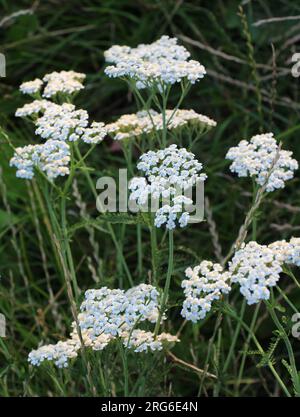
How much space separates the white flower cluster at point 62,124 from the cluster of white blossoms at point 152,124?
6.2 inches

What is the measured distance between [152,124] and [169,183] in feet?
1.51

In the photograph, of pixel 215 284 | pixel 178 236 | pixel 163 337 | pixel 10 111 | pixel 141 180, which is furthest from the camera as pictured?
pixel 10 111

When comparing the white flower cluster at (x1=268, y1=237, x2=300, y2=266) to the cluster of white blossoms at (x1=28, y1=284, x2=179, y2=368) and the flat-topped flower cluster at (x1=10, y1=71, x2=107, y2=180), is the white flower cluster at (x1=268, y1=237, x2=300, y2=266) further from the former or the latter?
the flat-topped flower cluster at (x1=10, y1=71, x2=107, y2=180)

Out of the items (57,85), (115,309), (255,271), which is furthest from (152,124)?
(255,271)

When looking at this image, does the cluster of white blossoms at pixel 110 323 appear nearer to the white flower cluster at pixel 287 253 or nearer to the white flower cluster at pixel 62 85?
the white flower cluster at pixel 287 253

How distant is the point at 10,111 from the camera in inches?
152

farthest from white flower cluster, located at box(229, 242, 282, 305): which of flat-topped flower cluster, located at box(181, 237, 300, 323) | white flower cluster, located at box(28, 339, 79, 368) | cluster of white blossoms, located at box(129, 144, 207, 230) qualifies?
white flower cluster, located at box(28, 339, 79, 368)

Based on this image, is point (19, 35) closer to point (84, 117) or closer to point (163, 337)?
point (84, 117)

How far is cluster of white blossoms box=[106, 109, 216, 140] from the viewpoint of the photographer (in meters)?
2.37

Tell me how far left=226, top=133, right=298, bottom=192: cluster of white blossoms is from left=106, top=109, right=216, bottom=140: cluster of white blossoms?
0.17m

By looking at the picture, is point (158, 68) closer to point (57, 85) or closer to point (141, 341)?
point (57, 85)

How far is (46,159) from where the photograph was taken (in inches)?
84.9
